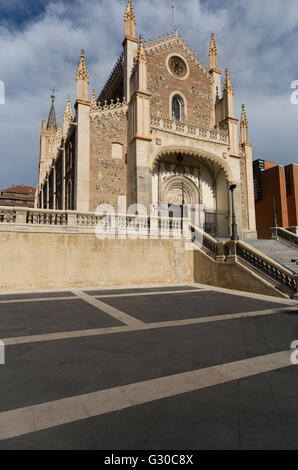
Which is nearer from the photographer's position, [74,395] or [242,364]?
[74,395]

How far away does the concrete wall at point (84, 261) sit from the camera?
11.5 metres

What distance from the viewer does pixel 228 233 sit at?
22688 millimetres

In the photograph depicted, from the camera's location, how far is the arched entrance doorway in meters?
21.8

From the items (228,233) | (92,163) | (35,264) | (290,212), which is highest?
(92,163)

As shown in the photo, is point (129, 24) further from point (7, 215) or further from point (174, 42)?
point (7, 215)

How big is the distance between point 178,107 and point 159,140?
678 cm

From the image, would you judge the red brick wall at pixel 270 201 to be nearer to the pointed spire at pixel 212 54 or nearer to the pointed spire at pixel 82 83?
the pointed spire at pixel 212 54

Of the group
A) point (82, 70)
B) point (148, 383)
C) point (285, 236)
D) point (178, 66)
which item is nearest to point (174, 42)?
point (178, 66)

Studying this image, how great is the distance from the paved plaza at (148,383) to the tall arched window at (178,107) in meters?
21.9

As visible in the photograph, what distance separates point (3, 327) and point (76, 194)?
44.4 ft

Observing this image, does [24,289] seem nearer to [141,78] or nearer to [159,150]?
[159,150]

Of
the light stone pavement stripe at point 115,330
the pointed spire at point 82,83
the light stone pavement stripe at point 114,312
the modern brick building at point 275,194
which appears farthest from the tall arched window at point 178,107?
the light stone pavement stripe at point 115,330

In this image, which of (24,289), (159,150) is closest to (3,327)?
(24,289)

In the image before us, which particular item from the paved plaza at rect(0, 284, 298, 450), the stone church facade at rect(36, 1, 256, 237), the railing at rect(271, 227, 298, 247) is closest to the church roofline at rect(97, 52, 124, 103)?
the stone church facade at rect(36, 1, 256, 237)
